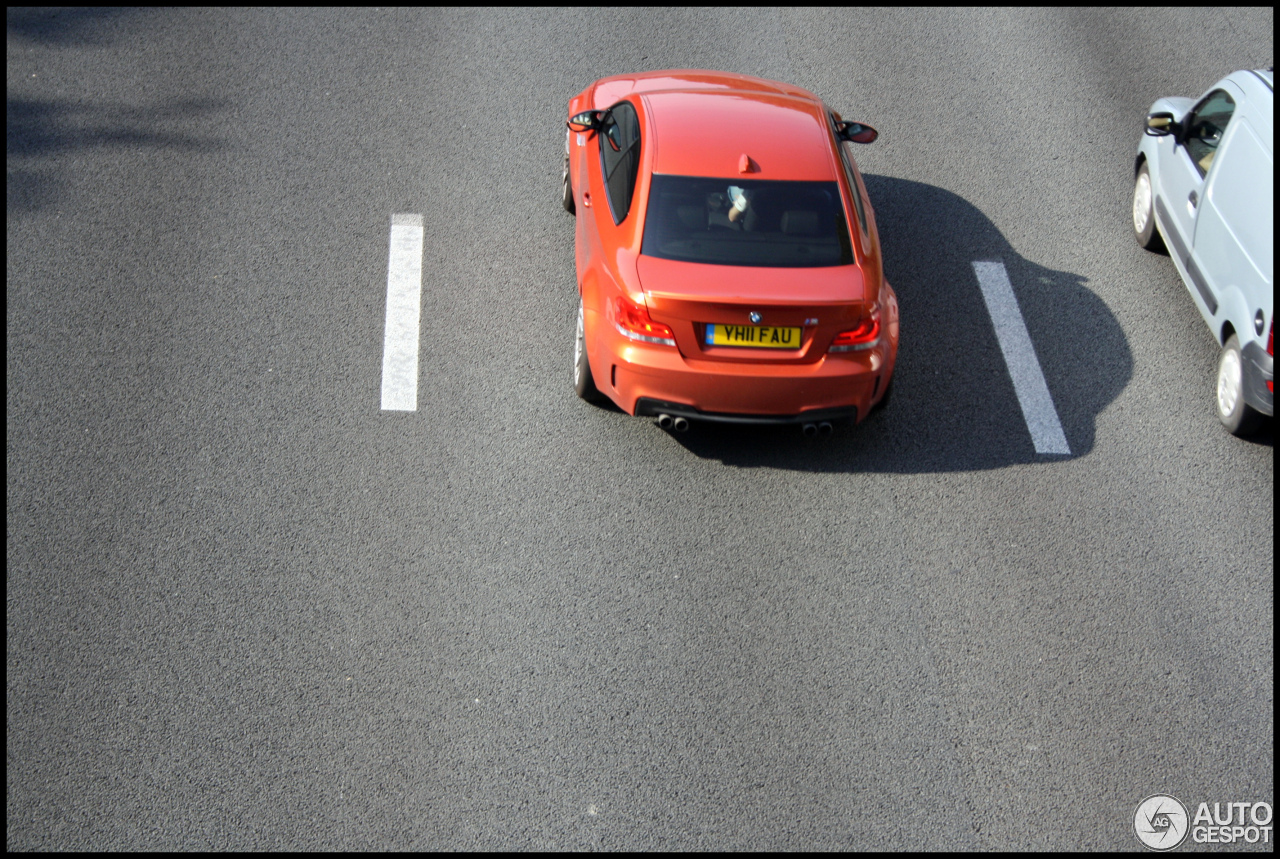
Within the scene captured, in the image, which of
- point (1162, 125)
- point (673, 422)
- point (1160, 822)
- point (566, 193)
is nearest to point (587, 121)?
point (566, 193)

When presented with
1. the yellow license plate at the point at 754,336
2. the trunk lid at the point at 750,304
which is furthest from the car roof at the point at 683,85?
the yellow license plate at the point at 754,336

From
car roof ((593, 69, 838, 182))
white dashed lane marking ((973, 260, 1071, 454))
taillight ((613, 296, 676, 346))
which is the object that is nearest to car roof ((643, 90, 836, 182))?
car roof ((593, 69, 838, 182))

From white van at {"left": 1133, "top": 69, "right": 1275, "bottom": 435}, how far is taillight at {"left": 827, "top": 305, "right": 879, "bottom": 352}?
8.09 ft

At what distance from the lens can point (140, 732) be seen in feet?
16.4

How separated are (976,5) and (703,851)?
32.2ft

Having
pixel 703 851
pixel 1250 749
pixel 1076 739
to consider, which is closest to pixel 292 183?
pixel 703 851

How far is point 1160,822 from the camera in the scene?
16.0 ft

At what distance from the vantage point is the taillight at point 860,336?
6.08 m

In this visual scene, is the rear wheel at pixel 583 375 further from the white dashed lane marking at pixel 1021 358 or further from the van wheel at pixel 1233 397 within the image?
the van wheel at pixel 1233 397

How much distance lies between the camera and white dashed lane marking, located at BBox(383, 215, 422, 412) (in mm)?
6863

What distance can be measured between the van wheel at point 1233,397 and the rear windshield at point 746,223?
2.79 m

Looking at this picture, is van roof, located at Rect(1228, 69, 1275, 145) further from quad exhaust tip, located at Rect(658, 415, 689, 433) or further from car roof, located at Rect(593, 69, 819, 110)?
quad exhaust tip, located at Rect(658, 415, 689, 433)

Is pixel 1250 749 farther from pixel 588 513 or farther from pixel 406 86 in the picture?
pixel 406 86

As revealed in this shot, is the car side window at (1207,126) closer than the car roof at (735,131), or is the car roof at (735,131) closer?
the car roof at (735,131)
